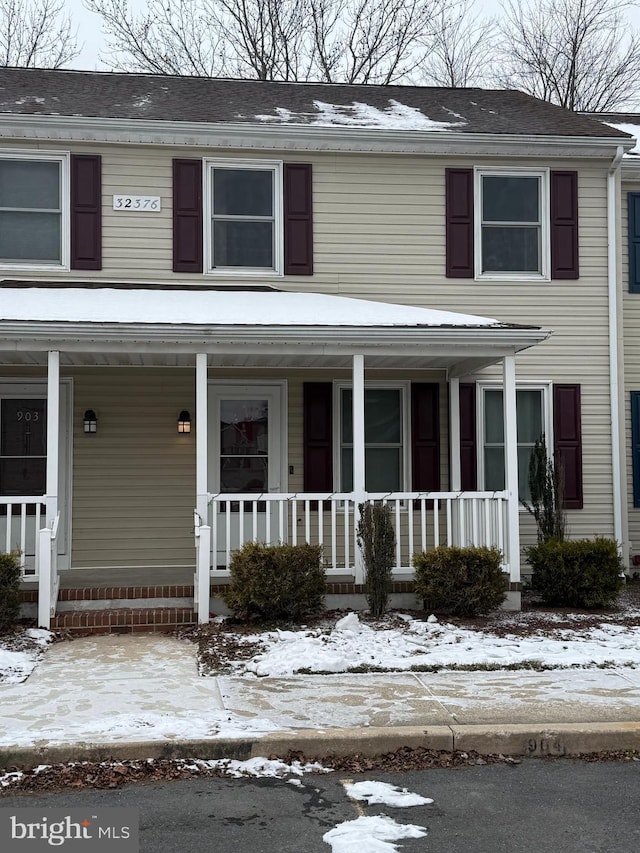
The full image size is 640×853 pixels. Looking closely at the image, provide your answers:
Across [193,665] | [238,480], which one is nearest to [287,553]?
[193,665]

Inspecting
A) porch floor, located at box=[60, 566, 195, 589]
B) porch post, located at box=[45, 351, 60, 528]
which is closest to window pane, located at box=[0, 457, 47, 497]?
porch floor, located at box=[60, 566, 195, 589]

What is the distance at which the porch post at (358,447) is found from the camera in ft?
29.2

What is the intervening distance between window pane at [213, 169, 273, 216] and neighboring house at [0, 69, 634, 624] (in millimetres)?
25

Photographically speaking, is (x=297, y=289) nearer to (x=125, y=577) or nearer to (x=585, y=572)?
(x=125, y=577)

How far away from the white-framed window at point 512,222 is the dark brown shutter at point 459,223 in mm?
140

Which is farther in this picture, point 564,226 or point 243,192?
point 564,226

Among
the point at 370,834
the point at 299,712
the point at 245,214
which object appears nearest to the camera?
the point at 370,834

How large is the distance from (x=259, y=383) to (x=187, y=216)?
2.19 m

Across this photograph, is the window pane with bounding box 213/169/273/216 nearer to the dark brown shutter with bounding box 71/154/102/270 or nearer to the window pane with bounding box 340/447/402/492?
the dark brown shutter with bounding box 71/154/102/270

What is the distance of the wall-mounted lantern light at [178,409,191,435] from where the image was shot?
34.2ft

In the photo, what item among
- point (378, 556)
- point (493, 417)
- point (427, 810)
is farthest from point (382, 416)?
point (427, 810)

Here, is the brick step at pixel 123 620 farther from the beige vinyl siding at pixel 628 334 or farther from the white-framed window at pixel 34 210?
the beige vinyl siding at pixel 628 334

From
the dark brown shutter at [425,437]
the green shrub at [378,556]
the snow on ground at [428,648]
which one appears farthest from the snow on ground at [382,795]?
the dark brown shutter at [425,437]

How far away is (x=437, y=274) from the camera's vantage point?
35.7ft
